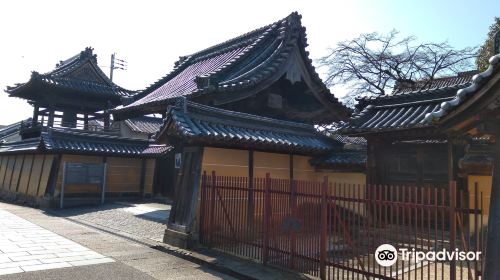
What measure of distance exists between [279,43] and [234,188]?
766cm

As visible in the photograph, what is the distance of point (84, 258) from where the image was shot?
28.3 ft

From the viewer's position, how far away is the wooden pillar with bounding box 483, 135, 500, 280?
183 inches

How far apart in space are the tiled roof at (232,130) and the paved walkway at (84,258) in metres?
3.01

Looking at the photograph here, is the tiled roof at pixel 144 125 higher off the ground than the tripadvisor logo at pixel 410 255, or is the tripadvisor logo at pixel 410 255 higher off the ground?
the tiled roof at pixel 144 125

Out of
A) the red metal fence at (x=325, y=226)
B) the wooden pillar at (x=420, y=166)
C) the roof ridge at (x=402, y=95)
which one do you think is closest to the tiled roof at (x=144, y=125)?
the roof ridge at (x=402, y=95)

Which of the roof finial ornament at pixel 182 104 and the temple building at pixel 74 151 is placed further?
the temple building at pixel 74 151

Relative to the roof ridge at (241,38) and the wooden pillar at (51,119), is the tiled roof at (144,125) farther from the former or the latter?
the roof ridge at (241,38)

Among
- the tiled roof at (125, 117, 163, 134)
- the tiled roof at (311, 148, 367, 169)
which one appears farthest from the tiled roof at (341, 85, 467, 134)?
the tiled roof at (125, 117, 163, 134)

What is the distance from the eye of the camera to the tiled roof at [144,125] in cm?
3181

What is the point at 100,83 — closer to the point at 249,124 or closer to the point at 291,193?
the point at 249,124

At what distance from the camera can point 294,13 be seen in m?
14.2

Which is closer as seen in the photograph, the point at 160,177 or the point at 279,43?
the point at 279,43

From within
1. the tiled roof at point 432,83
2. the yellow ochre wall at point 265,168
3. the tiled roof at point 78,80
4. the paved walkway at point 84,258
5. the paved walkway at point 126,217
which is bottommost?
the paved walkway at point 84,258

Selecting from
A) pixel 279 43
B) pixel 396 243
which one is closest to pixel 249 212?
pixel 396 243
